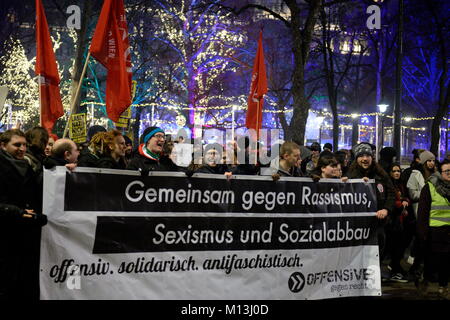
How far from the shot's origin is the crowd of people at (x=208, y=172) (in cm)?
563

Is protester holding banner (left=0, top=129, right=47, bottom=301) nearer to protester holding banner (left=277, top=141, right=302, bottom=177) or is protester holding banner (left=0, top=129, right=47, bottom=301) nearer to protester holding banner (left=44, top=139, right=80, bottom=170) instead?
protester holding banner (left=44, top=139, right=80, bottom=170)

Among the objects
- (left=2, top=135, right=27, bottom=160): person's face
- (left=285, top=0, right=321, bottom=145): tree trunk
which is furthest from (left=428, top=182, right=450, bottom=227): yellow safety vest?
(left=285, top=0, right=321, bottom=145): tree trunk

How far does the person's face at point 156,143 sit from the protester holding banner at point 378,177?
2619 mm

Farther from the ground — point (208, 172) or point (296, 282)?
point (208, 172)

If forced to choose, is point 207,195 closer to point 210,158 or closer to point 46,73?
point 210,158

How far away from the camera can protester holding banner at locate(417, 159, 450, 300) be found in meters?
8.17

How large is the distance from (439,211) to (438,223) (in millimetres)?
162

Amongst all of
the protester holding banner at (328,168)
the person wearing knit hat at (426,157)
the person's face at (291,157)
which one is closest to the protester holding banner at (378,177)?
the protester holding banner at (328,168)

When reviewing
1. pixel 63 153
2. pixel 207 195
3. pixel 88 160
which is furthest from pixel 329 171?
pixel 63 153

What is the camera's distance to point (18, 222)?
213 inches

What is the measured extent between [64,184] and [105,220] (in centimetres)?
52

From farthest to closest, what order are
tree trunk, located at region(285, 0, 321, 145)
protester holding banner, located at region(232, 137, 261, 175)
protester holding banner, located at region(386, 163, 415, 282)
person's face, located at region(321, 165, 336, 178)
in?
tree trunk, located at region(285, 0, 321, 145) → protester holding banner, located at region(386, 163, 415, 282) → protester holding banner, located at region(232, 137, 261, 175) → person's face, located at region(321, 165, 336, 178)

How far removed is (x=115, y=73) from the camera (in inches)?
352

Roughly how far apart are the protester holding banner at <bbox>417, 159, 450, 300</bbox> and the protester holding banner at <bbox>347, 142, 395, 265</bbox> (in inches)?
23.6
